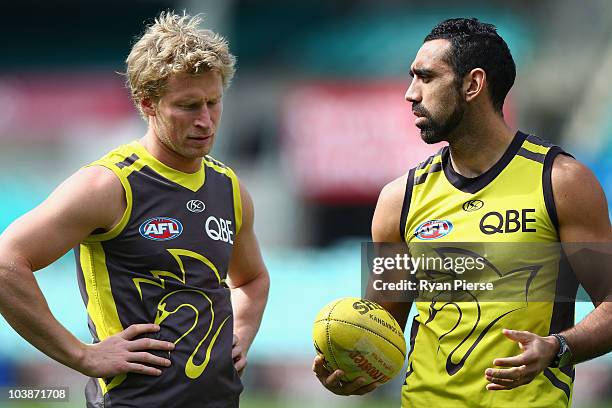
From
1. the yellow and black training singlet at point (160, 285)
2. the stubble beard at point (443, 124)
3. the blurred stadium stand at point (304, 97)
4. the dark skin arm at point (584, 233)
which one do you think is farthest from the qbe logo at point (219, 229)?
the blurred stadium stand at point (304, 97)

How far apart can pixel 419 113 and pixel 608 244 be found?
98 cm

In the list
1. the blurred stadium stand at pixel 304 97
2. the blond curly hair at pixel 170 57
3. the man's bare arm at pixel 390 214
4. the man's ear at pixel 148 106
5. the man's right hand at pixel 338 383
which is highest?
the blurred stadium stand at pixel 304 97

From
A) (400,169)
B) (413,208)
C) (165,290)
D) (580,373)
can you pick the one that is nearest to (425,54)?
(413,208)

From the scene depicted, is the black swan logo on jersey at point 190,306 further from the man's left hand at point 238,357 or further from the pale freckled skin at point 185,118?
the pale freckled skin at point 185,118

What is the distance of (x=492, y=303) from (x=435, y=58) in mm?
1104

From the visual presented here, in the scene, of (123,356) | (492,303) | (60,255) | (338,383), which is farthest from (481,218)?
→ (60,255)

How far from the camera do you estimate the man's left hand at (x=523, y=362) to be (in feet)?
13.5

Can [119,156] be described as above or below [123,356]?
above

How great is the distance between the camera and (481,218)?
4.58 m

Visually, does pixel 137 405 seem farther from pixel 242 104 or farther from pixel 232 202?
pixel 242 104

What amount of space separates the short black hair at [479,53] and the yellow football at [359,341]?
3.54 ft

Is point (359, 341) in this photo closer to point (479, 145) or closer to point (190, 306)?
point (190, 306)

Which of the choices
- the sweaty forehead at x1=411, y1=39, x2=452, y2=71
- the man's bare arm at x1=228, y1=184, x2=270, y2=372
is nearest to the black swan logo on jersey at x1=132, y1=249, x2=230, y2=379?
the man's bare arm at x1=228, y1=184, x2=270, y2=372

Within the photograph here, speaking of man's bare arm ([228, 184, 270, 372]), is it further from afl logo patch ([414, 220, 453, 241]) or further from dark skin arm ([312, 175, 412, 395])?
afl logo patch ([414, 220, 453, 241])
